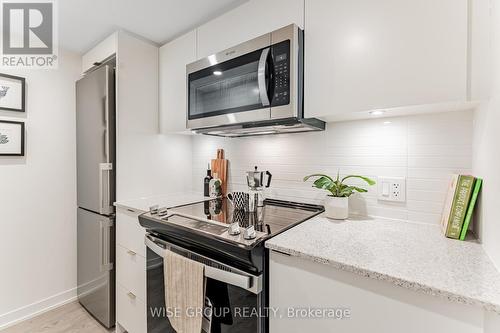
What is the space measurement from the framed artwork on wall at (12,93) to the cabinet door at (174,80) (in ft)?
3.37

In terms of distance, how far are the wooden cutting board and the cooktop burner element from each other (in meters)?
0.24

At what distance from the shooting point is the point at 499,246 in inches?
27.0

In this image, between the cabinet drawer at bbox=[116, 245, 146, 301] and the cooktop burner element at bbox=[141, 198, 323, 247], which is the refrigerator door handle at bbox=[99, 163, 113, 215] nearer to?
the cabinet drawer at bbox=[116, 245, 146, 301]

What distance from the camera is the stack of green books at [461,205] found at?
0.90m

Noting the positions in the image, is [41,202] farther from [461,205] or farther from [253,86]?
[461,205]

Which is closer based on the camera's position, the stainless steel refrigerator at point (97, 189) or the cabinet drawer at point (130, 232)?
the cabinet drawer at point (130, 232)

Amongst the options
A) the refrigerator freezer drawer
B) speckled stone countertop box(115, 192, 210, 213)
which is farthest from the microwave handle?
the refrigerator freezer drawer

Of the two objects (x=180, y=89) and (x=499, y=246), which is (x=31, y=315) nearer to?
(x=180, y=89)

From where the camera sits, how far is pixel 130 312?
1.61m

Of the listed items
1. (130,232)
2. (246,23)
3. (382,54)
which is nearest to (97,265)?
(130,232)

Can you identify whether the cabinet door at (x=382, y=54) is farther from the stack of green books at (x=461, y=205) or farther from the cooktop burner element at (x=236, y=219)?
the cooktop burner element at (x=236, y=219)

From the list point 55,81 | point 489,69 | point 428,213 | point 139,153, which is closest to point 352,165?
point 428,213

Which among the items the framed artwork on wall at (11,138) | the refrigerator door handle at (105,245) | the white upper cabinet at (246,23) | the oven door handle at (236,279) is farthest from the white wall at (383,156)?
the framed artwork on wall at (11,138)

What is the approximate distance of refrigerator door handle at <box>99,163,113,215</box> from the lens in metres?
1.73
